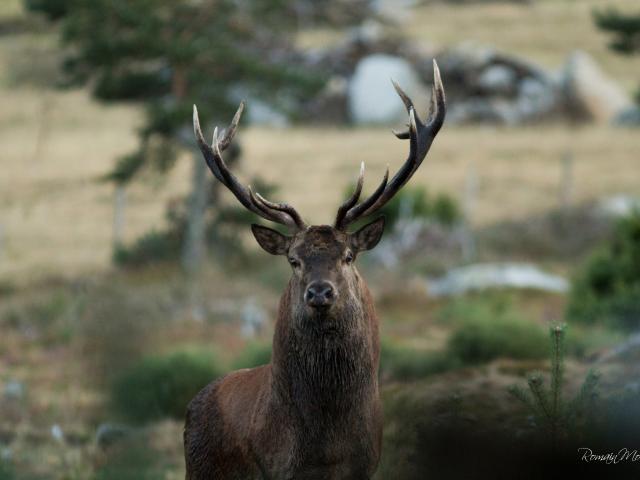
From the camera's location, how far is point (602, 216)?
2517 cm

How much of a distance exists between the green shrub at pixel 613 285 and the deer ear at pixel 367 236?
402 inches

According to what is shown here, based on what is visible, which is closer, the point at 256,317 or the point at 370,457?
the point at 370,457

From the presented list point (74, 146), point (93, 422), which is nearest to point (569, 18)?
point (74, 146)

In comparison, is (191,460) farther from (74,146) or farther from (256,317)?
(74,146)

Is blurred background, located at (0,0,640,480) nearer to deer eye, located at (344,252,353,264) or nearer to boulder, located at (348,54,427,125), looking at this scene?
boulder, located at (348,54,427,125)

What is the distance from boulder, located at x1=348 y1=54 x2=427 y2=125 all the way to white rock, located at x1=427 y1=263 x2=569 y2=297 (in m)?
18.4

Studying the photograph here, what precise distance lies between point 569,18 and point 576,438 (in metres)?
49.5

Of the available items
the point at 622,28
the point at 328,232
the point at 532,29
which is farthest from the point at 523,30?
the point at 328,232

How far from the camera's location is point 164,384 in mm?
12203

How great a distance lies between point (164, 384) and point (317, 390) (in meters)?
6.82

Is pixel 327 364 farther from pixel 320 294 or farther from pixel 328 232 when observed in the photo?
pixel 328 232

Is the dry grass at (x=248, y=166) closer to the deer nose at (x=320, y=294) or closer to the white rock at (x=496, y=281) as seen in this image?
the white rock at (x=496, y=281)

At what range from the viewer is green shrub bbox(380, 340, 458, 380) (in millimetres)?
11797

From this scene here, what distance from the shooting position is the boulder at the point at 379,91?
39.7m
